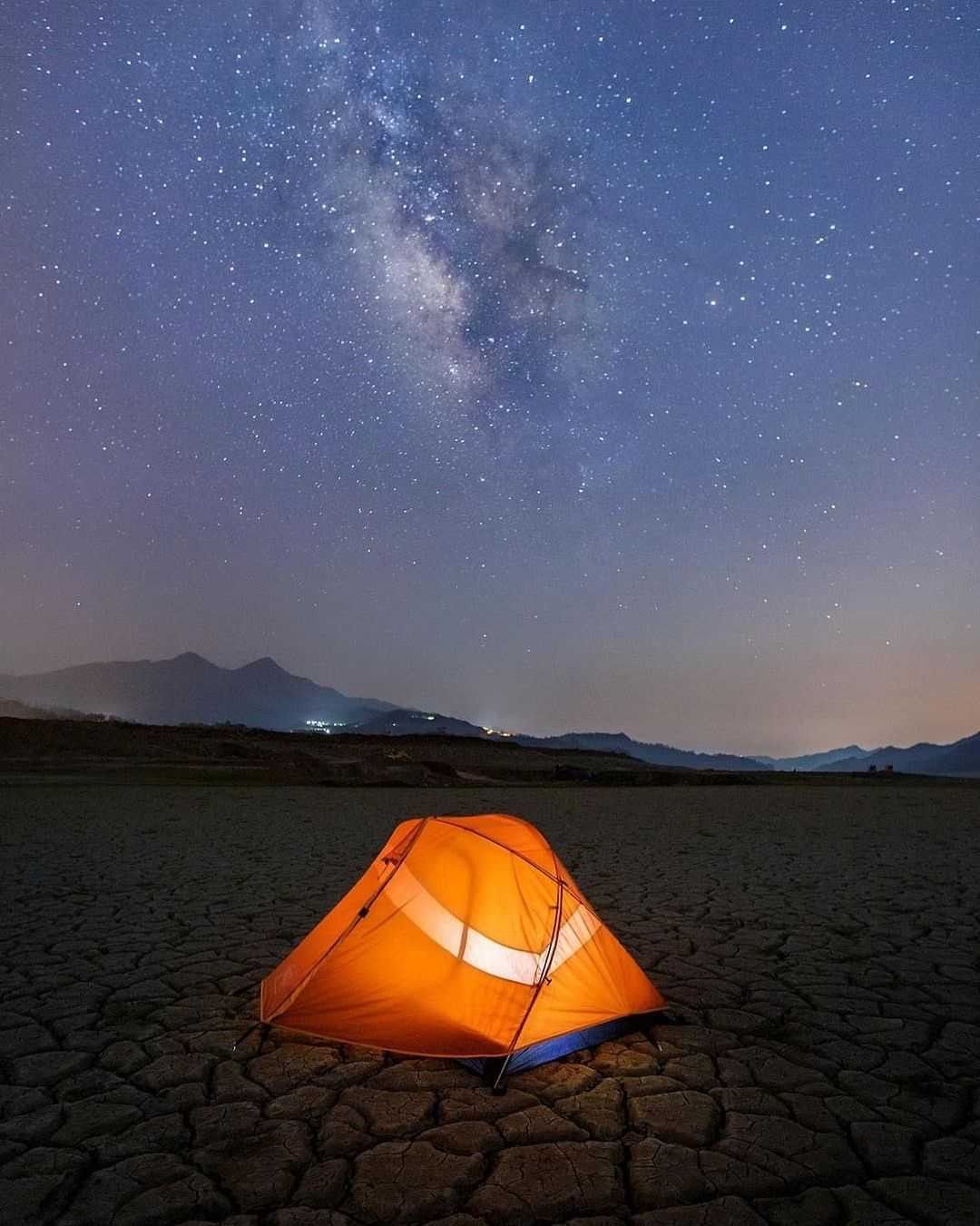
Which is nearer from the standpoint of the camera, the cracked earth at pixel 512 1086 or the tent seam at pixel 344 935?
the cracked earth at pixel 512 1086

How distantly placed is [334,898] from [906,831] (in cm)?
1086

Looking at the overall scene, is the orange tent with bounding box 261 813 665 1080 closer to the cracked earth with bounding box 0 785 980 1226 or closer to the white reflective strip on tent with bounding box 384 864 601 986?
the white reflective strip on tent with bounding box 384 864 601 986

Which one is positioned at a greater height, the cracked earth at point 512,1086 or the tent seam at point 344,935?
the tent seam at point 344,935

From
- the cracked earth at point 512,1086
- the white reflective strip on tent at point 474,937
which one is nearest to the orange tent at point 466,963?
the white reflective strip on tent at point 474,937

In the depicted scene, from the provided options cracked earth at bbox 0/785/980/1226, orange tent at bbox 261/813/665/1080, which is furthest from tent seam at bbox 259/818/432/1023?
cracked earth at bbox 0/785/980/1226

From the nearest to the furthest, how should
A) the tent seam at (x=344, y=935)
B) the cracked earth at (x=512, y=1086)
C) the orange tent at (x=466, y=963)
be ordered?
the cracked earth at (x=512, y=1086)
the orange tent at (x=466, y=963)
the tent seam at (x=344, y=935)

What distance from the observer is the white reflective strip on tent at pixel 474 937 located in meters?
3.74

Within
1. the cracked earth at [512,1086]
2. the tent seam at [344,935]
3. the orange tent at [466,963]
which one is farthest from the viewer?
the tent seam at [344,935]

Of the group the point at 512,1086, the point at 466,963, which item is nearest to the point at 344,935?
the point at 466,963

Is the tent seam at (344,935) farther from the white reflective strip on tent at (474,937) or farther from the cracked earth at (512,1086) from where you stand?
the cracked earth at (512,1086)

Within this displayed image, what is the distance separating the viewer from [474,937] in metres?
3.78

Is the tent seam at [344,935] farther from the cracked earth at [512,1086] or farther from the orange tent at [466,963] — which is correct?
the cracked earth at [512,1086]

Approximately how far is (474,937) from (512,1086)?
25.3 inches

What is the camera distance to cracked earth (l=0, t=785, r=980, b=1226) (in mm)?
2639
